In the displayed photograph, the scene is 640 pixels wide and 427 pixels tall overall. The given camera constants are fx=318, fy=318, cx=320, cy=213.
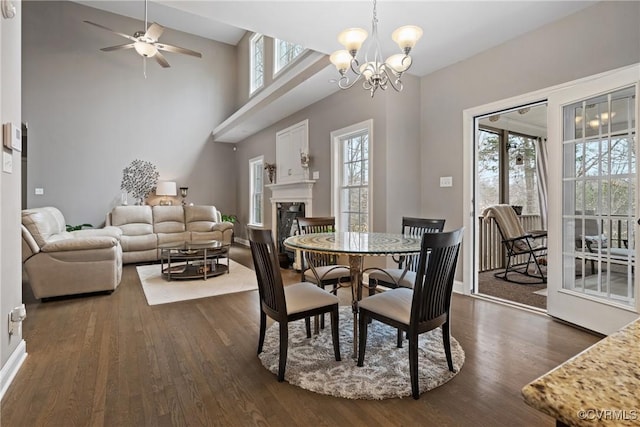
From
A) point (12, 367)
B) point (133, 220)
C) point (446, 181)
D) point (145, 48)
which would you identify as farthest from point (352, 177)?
point (133, 220)

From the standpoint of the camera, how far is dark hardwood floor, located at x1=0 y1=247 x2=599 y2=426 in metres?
1.55

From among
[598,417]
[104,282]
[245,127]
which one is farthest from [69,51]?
[598,417]

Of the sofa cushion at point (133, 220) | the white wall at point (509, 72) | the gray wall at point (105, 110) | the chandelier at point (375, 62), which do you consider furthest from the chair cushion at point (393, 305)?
the gray wall at point (105, 110)

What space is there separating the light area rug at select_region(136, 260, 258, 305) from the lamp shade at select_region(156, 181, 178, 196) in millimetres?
2773

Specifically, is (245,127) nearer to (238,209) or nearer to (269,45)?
(269,45)

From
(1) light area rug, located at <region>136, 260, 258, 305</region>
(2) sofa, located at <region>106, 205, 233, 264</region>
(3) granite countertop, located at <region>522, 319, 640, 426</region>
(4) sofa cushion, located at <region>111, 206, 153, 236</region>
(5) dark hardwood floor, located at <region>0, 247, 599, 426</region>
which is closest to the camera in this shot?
(3) granite countertop, located at <region>522, 319, 640, 426</region>

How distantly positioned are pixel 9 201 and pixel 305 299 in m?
1.89

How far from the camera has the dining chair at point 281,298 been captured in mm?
1833

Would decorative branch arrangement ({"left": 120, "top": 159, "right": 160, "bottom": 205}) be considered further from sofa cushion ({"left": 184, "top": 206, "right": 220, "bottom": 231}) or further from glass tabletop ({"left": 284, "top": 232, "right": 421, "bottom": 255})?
glass tabletop ({"left": 284, "top": 232, "right": 421, "bottom": 255})

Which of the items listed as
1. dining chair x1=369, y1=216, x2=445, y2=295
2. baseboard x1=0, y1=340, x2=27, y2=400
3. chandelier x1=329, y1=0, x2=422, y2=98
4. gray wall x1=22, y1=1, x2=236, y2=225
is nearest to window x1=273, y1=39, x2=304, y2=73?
gray wall x1=22, y1=1, x2=236, y2=225

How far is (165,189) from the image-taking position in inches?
282

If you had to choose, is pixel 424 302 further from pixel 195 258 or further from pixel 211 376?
pixel 195 258

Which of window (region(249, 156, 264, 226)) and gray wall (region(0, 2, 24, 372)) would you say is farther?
window (region(249, 156, 264, 226))

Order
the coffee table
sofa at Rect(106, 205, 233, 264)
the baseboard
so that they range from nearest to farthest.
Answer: the baseboard < the coffee table < sofa at Rect(106, 205, 233, 264)
